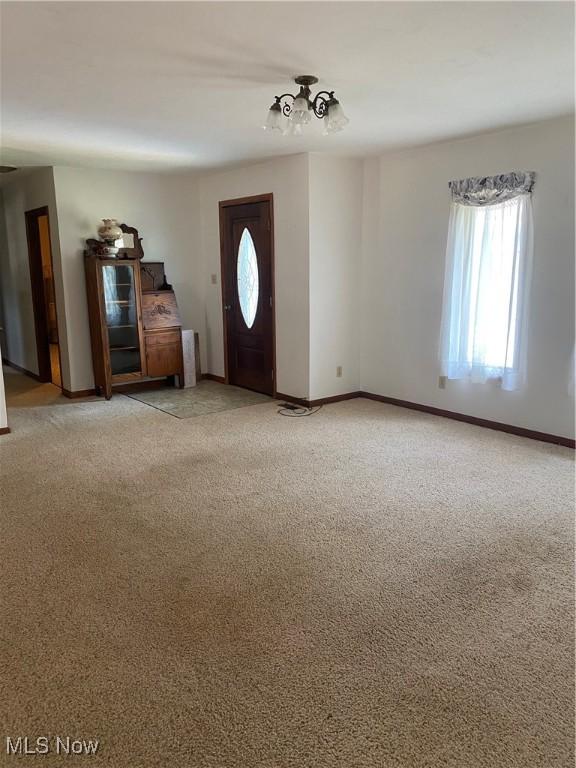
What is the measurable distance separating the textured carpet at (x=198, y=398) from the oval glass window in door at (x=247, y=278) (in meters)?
0.80

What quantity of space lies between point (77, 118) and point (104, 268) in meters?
2.12

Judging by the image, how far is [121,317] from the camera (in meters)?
6.09

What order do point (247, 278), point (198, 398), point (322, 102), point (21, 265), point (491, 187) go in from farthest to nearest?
point (21, 265) → point (247, 278) → point (198, 398) → point (491, 187) → point (322, 102)

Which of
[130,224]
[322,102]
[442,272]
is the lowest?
[442,272]

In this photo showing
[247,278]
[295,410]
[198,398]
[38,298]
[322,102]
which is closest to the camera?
[322,102]

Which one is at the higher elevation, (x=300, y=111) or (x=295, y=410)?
(x=300, y=111)

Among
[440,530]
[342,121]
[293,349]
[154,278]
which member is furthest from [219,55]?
[154,278]

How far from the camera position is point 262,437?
4.72m

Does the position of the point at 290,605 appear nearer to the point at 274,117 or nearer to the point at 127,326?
the point at 274,117

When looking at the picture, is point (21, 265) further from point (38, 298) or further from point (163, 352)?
point (163, 352)

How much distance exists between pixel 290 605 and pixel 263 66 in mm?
2609

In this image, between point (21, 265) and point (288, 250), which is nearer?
point (288, 250)

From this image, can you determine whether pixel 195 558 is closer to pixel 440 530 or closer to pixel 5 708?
pixel 5 708

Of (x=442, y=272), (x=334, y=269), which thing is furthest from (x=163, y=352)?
(x=442, y=272)
